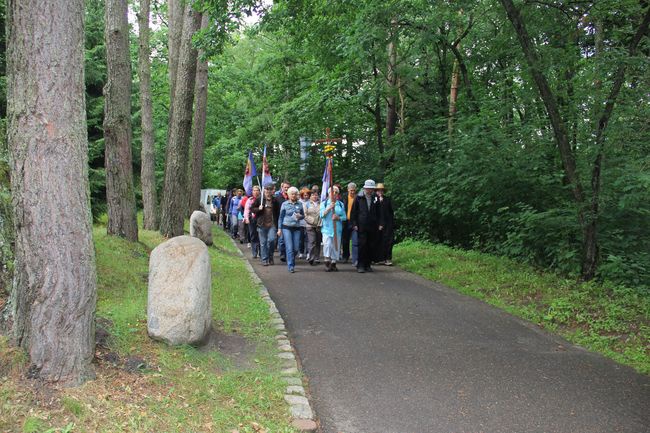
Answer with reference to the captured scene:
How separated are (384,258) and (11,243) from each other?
30.7 ft

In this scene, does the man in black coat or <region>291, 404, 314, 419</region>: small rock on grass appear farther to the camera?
the man in black coat

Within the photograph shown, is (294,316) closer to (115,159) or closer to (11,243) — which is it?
(11,243)

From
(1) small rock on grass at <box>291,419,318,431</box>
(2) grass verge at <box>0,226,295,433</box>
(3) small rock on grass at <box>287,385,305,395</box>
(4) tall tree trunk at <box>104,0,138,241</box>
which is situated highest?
(4) tall tree trunk at <box>104,0,138,241</box>

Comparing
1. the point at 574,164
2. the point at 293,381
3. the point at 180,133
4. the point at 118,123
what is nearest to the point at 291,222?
the point at 180,133

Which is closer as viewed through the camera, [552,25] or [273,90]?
[552,25]

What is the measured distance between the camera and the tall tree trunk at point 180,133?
1297 cm

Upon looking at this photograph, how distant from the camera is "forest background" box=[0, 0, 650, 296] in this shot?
9.13 m

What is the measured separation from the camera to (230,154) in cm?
3403

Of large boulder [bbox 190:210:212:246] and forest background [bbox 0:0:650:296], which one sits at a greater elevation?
forest background [bbox 0:0:650:296]

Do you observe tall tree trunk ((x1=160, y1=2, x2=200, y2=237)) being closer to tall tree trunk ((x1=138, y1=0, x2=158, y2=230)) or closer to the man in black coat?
tall tree trunk ((x1=138, y1=0, x2=158, y2=230))

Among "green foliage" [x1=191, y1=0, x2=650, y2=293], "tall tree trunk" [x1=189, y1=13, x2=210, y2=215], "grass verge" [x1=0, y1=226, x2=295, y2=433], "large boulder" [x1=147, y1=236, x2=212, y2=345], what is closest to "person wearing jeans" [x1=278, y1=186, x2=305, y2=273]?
"green foliage" [x1=191, y1=0, x2=650, y2=293]

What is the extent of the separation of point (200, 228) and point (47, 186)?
12.1 meters

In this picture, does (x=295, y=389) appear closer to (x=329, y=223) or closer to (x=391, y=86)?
(x=329, y=223)

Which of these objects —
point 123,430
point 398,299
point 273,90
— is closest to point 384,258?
point 398,299
